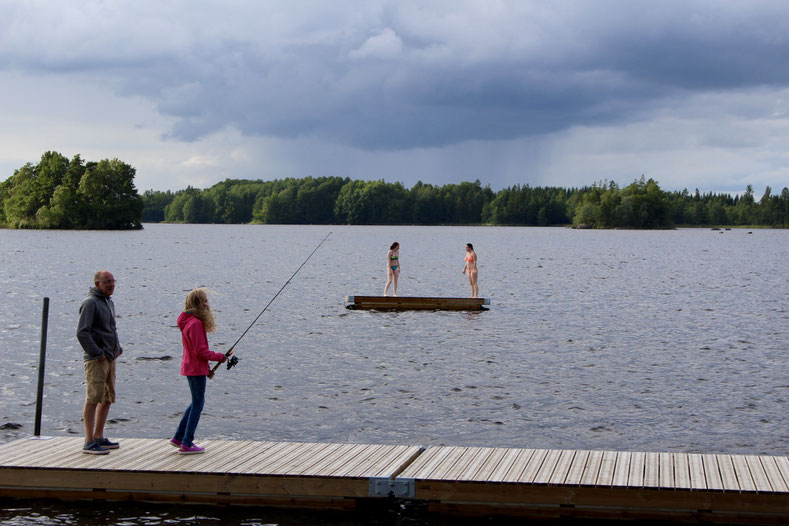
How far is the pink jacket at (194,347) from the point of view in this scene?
9648 millimetres

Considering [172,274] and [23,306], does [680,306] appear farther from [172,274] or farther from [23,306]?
[172,274]

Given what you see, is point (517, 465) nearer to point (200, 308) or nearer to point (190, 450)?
point (190, 450)

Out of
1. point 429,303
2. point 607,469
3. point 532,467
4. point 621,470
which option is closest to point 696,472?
point 621,470

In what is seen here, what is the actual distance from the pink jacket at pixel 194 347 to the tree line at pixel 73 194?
149872 millimetres

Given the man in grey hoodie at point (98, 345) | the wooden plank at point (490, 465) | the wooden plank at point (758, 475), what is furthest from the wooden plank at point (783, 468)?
the man in grey hoodie at point (98, 345)

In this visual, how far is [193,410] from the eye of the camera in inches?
400

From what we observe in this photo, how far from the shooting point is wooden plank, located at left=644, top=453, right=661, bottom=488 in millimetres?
9279

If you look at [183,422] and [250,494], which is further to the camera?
[183,422]

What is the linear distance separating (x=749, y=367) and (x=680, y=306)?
1677 centimetres

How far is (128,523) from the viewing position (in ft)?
31.4

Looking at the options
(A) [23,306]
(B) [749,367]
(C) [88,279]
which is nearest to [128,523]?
(B) [749,367]

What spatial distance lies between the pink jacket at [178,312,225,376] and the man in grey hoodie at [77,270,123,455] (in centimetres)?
78

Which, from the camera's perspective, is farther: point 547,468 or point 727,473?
point 547,468

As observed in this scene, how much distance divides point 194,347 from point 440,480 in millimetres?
3213
